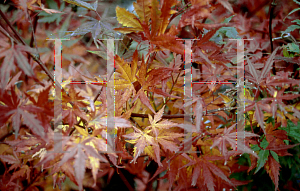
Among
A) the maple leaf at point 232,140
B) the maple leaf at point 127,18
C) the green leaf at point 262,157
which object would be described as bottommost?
the green leaf at point 262,157

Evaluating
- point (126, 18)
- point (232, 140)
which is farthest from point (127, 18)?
point (232, 140)

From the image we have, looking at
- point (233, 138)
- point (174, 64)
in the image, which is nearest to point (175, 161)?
point (233, 138)

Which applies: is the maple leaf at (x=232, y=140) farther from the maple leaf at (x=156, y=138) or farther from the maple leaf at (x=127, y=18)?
the maple leaf at (x=127, y=18)

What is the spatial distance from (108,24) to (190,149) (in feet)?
1.32

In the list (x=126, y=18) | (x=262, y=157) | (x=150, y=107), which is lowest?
(x=262, y=157)

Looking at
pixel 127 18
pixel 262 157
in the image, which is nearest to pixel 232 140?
pixel 262 157

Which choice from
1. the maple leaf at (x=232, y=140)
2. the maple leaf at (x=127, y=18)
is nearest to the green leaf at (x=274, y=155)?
the maple leaf at (x=232, y=140)

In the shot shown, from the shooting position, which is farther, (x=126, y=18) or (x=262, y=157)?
(x=262, y=157)

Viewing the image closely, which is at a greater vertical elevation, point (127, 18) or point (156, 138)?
point (127, 18)

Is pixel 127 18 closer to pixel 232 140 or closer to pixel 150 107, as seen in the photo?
pixel 150 107

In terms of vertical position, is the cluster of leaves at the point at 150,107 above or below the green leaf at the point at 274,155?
above

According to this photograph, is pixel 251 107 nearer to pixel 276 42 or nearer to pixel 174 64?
pixel 174 64

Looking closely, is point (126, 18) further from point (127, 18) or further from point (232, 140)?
point (232, 140)

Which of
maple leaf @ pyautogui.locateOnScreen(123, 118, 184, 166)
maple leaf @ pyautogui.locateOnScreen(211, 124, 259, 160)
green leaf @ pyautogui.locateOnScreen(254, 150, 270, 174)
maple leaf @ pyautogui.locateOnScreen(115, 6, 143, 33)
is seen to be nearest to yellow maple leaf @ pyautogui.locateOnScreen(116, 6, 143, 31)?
maple leaf @ pyautogui.locateOnScreen(115, 6, 143, 33)
